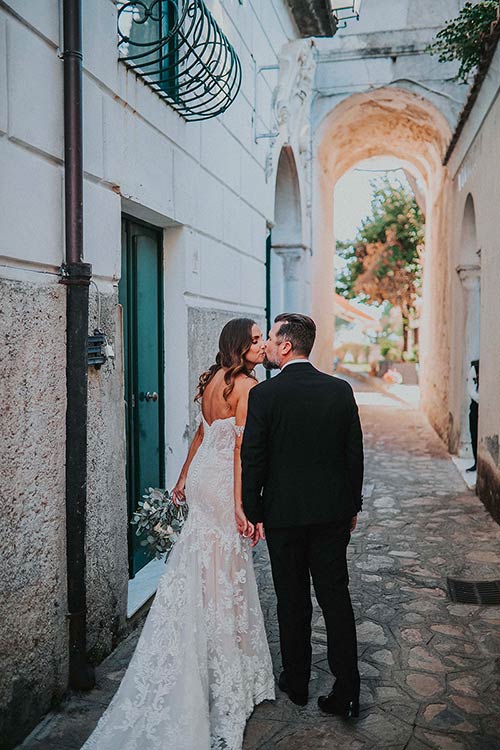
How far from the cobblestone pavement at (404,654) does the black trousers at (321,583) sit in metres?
0.27

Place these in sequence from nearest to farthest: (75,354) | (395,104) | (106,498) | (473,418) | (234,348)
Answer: (75,354), (234,348), (106,498), (473,418), (395,104)

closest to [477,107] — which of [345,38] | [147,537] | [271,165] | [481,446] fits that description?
[271,165]

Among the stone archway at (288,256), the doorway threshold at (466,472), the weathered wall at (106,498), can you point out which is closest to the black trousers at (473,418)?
the doorway threshold at (466,472)

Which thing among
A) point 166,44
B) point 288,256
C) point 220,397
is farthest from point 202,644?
point 288,256

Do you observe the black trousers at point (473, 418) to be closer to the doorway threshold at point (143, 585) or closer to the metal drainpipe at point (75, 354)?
the doorway threshold at point (143, 585)

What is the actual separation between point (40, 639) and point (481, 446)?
525 cm

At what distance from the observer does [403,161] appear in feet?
52.0

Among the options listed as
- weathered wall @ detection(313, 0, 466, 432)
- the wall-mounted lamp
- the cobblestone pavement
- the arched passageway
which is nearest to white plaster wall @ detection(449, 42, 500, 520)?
the cobblestone pavement

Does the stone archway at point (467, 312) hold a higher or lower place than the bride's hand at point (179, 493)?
higher

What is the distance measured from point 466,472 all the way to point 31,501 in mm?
6460

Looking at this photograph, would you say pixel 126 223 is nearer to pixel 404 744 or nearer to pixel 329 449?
pixel 329 449

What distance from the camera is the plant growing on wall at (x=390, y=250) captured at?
951 inches

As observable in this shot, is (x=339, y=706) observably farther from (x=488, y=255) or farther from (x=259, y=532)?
(x=488, y=255)

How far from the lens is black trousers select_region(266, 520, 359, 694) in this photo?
3088 millimetres
